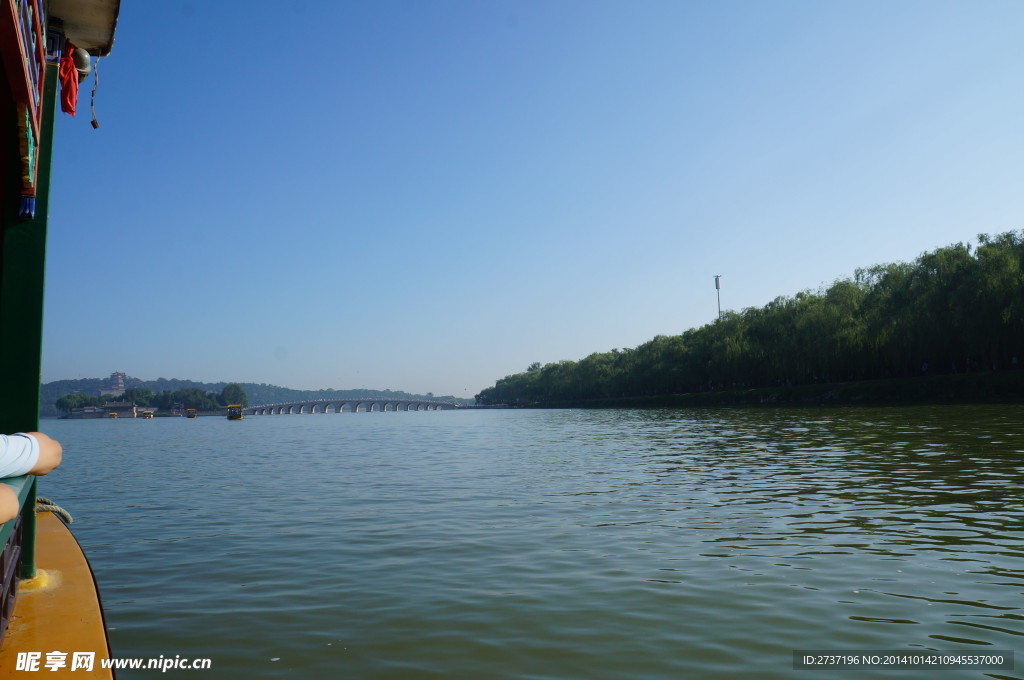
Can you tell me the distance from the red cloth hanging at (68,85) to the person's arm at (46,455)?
464 cm

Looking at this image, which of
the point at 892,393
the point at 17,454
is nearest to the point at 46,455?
the point at 17,454

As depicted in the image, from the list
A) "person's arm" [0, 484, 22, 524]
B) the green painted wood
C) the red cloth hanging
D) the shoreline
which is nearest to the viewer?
"person's arm" [0, 484, 22, 524]

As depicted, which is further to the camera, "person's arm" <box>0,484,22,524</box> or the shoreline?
the shoreline

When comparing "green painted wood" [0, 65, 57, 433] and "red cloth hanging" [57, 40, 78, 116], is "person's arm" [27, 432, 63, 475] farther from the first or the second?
"red cloth hanging" [57, 40, 78, 116]

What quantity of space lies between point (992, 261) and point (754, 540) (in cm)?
4997

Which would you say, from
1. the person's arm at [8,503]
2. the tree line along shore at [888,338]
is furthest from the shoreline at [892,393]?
the person's arm at [8,503]

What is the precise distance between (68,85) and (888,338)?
6010 cm

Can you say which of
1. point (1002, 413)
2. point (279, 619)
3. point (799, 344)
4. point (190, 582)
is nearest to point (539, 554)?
point (279, 619)

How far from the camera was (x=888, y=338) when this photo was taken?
182 feet

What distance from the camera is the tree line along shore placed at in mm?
47844

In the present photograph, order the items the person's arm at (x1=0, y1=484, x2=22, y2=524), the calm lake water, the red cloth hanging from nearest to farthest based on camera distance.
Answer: the person's arm at (x1=0, y1=484, x2=22, y2=524)
the calm lake water
the red cloth hanging

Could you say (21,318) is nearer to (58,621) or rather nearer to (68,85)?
(58,621)

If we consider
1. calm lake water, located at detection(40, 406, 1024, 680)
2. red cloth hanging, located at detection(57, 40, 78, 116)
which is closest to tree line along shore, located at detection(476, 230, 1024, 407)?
calm lake water, located at detection(40, 406, 1024, 680)

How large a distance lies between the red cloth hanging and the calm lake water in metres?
4.74
